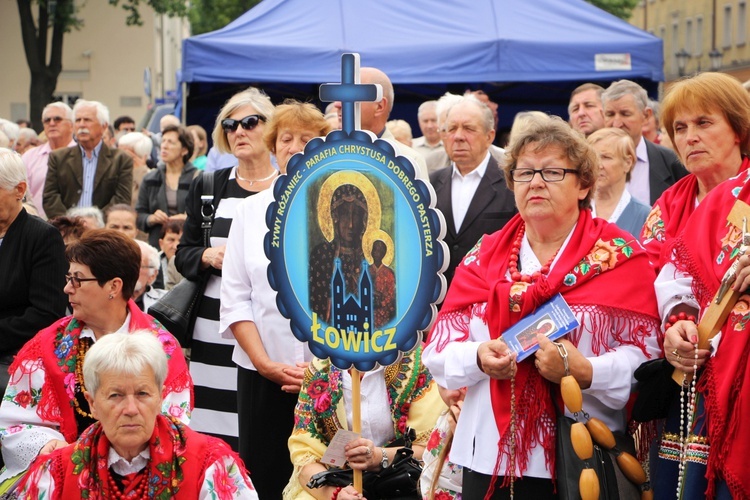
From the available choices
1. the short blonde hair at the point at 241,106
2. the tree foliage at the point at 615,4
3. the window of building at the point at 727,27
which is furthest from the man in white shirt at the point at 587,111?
the window of building at the point at 727,27

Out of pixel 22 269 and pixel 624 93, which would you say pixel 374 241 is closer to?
pixel 22 269

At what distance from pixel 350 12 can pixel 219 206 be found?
742cm

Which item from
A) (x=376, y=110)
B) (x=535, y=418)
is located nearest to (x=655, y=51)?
(x=376, y=110)

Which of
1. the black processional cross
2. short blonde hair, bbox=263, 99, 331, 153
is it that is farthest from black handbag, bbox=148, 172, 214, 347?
the black processional cross

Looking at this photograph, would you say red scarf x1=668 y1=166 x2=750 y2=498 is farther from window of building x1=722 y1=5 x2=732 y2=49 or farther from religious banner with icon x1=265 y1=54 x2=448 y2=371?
window of building x1=722 y1=5 x2=732 y2=49

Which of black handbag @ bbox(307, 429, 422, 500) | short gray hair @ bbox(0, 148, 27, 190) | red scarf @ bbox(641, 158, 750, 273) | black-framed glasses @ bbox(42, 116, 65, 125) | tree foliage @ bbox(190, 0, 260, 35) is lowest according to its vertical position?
black handbag @ bbox(307, 429, 422, 500)

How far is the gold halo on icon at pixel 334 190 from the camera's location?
403 centimetres

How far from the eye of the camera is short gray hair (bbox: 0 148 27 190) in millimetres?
5621

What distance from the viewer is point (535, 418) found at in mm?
3834

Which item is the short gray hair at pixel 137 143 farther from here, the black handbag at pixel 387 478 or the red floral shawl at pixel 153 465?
the red floral shawl at pixel 153 465

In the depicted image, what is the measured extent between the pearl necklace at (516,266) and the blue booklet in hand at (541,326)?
0.12 metres

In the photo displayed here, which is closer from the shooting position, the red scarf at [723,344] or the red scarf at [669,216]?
the red scarf at [723,344]

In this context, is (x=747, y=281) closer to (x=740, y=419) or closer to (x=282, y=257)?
(x=740, y=419)

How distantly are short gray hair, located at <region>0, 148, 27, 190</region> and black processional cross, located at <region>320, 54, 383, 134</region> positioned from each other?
2140 millimetres
